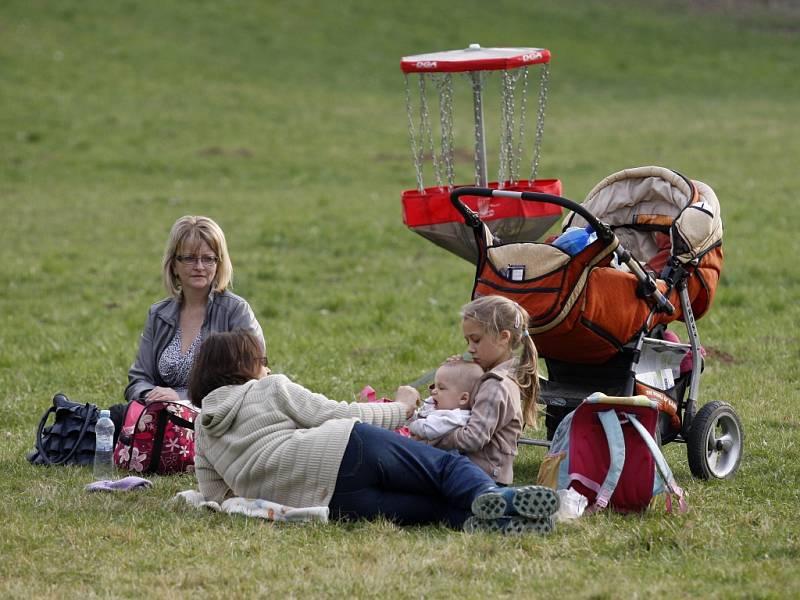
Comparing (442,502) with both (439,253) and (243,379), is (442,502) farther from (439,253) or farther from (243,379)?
(439,253)

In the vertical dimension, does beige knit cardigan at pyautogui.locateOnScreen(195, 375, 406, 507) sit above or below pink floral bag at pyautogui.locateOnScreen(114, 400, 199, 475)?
above

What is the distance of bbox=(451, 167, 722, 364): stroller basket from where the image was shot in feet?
18.8

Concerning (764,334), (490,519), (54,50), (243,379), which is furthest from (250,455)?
(54,50)

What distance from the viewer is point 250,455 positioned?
5.40m

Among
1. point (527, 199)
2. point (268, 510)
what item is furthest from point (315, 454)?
point (527, 199)

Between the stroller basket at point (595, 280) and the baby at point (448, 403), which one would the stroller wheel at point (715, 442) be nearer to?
the stroller basket at point (595, 280)

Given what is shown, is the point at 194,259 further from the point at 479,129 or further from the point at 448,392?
the point at 448,392

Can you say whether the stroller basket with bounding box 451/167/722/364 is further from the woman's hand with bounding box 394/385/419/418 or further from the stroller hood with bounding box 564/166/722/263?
the woman's hand with bounding box 394/385/419/418

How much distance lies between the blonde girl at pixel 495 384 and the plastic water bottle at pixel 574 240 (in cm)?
40

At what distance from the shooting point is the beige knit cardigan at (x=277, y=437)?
17.4 ft

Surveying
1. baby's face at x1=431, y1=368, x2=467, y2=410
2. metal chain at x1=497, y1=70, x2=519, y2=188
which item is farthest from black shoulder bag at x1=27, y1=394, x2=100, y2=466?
metal chain at x1=497, y1=70, x2=519, y2=188

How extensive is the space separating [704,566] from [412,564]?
1086 millimetres

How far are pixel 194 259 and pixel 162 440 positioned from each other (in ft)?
3.35

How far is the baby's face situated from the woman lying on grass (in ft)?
1.01
